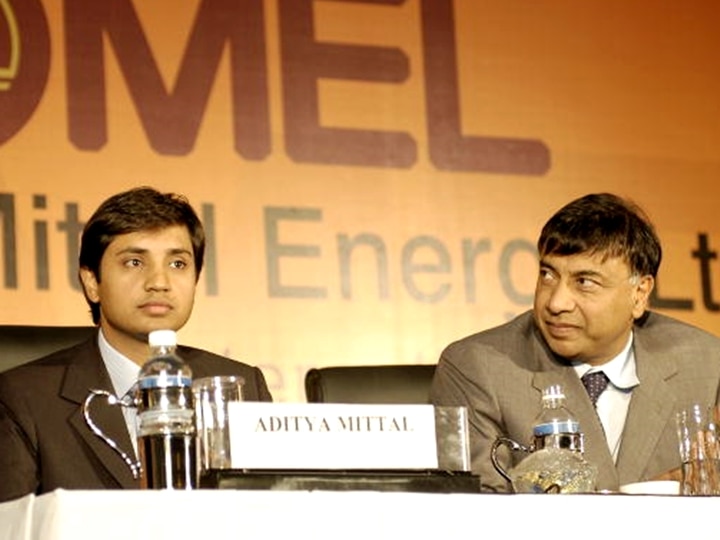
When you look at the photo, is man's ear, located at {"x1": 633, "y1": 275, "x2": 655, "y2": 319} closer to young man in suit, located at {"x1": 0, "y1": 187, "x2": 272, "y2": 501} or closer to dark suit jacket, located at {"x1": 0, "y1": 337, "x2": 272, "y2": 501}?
young man in suit, located at {"x1": 0, "y1": 187, "x2": 272, "y2": 501}

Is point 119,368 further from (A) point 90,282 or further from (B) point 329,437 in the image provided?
(B) point 329,437

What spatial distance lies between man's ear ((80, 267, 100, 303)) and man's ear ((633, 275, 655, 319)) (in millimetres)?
1246

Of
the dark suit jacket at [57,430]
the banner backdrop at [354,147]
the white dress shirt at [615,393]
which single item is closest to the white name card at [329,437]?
the dark suit jacket at [57,430]

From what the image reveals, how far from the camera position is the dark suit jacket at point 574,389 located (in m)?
3.48

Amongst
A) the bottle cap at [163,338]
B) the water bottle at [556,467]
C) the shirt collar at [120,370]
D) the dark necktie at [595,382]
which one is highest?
the shirt collar at [120,370]

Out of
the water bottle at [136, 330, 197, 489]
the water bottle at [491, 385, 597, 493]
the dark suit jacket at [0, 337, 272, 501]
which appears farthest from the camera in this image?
the dark suit jacket at [0, 337, 272, 501]

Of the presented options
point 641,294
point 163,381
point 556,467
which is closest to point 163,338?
point 163,381

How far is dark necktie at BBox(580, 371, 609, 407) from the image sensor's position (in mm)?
3691

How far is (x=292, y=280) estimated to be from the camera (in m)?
4.43

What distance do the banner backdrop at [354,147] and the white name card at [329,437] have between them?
6.82 feet

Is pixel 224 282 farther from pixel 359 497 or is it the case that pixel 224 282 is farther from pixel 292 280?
pixel 359 497

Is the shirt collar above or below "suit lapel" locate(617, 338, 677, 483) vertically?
above

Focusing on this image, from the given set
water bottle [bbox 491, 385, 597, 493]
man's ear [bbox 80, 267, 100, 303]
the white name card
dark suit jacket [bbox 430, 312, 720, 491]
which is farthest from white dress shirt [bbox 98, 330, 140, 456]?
the white name card

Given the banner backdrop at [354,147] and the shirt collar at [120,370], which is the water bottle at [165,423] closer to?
the shirt collar at [120,370]
